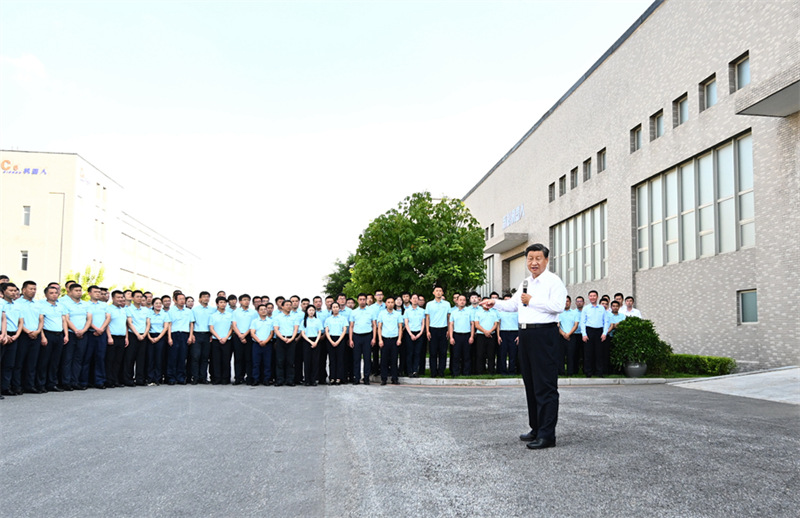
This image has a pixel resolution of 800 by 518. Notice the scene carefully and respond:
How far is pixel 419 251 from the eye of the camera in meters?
31.2

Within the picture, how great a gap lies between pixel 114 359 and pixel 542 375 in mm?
10727

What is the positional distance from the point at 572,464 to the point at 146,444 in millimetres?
4275

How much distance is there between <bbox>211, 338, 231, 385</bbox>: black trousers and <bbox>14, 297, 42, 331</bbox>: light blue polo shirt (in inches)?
142

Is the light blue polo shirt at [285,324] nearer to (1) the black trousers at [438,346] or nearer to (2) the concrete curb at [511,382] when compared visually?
(2) the concrete curb at [511,382]

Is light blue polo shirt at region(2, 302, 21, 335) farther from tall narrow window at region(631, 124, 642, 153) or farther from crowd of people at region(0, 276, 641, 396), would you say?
tall narrow window at region(631, 124, 642, 153)

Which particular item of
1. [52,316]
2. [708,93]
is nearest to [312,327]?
[52,316]

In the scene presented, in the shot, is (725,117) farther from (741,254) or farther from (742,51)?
(741,254)

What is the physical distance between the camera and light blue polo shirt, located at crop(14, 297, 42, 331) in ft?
41.2

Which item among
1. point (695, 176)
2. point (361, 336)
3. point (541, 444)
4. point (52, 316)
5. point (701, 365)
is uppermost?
point (695, 176)

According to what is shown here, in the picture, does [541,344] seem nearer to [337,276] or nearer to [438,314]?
[438,314]

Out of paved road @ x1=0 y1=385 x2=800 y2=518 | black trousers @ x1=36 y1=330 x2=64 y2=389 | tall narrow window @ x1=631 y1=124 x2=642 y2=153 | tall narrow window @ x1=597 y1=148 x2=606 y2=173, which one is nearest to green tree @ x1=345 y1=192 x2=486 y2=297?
tall narrow window @ x1=597 y1=148 x2=606 y2=173

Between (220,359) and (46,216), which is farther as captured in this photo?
(46,216)

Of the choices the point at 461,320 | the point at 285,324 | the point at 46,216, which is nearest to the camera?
the point at 285,324

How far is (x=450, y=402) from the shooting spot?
10.8 meters
